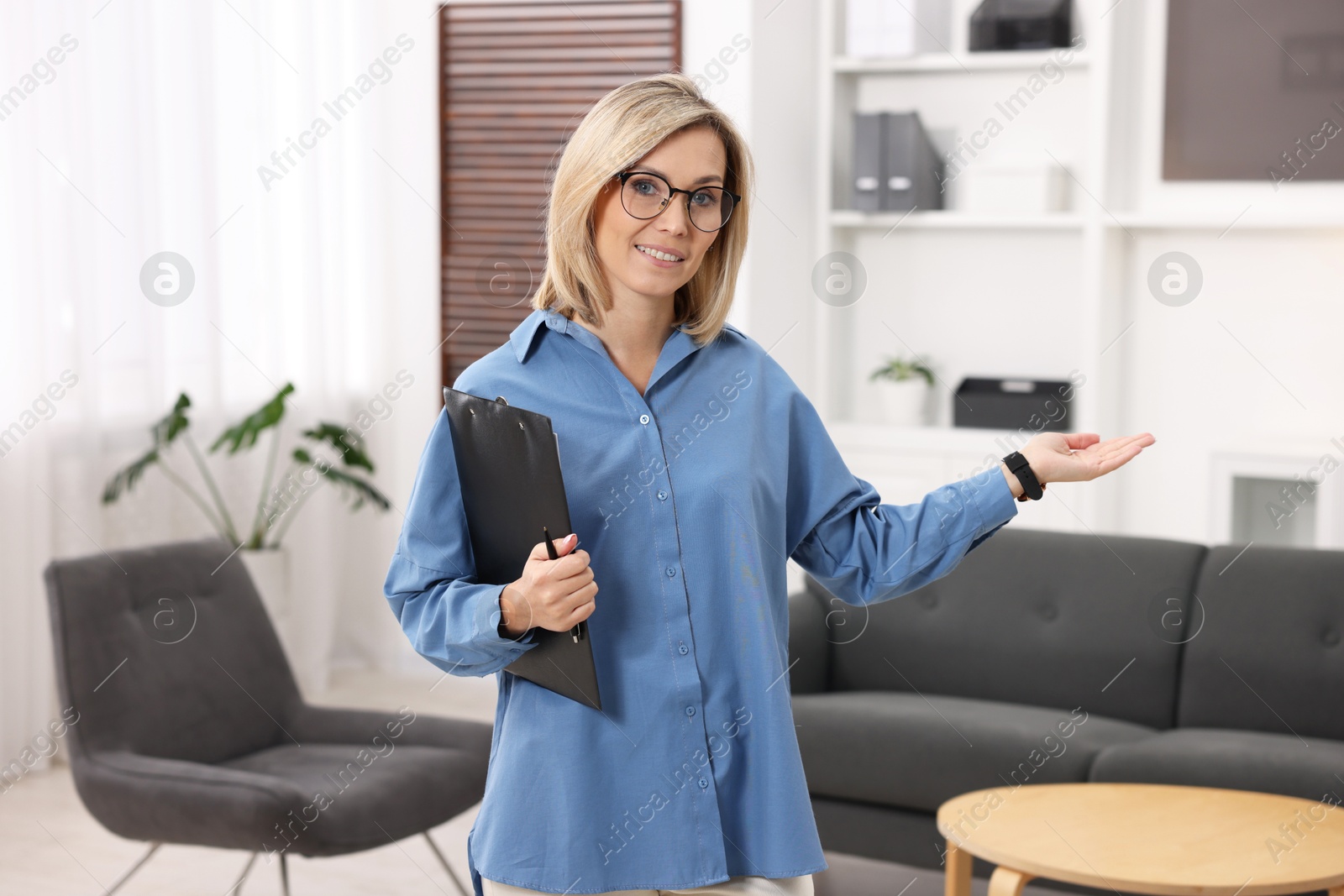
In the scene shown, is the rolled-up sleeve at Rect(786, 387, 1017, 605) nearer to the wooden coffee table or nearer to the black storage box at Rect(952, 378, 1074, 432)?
the wooden coffee table

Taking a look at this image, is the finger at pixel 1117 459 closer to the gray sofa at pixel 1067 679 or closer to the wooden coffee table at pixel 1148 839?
the wooden coffee table at pixel 1148 839

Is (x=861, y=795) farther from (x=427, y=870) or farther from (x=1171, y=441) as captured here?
(x=1171, y=441)

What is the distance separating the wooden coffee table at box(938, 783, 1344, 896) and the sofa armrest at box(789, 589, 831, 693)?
0.77m

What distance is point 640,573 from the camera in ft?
4.17

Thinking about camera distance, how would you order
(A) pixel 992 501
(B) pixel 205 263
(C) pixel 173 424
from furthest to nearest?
(B) pixel 205 263 < (C) pixel 173 424 < (A) pixel 992 501

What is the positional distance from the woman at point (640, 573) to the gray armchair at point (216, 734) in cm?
122

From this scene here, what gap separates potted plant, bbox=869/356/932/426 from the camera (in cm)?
428

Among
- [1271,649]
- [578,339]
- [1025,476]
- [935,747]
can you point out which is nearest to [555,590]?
[578,339]

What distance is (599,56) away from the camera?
14.5ft

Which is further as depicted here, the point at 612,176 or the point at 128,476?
the point at 128,476

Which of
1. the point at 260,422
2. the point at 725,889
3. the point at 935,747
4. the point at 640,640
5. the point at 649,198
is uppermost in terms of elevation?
the point at 649,198

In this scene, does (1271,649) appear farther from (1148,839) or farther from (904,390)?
(904,390)

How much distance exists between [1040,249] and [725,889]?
3322 millimetres

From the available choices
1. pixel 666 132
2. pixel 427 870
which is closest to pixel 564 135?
pixel 427 870
